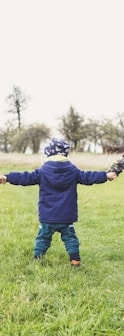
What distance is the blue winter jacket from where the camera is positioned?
4.92 m

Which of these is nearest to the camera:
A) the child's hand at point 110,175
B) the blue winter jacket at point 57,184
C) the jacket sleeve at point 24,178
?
the blue winter jacket at point 57,184

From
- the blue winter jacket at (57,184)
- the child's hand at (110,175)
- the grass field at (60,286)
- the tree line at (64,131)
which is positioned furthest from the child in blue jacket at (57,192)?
the tree line at (64,131)

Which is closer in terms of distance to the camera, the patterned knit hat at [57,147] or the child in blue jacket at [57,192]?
the child in blue jacket at [57,192]

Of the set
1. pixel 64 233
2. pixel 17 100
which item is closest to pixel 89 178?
pixel 64 233

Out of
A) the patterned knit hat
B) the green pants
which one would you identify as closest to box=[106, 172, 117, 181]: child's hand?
the patterned knit hat

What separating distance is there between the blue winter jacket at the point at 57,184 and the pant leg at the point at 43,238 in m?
0.11

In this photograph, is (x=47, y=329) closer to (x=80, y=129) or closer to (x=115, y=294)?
(x=115, y=294)

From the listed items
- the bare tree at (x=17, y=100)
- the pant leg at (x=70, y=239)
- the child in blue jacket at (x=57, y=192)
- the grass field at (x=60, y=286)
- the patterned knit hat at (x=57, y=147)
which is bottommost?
the grass field at (x=60, y=286)

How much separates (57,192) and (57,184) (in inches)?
4.0

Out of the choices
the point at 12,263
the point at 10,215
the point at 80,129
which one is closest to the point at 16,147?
the point at 80,129

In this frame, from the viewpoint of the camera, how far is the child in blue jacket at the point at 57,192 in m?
4.93

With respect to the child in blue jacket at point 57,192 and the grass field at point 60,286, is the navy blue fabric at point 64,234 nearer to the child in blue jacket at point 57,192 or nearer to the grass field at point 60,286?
the child in blue jacket at point 57,192

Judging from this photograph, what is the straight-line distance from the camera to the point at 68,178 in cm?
500

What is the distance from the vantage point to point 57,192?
196 inches
